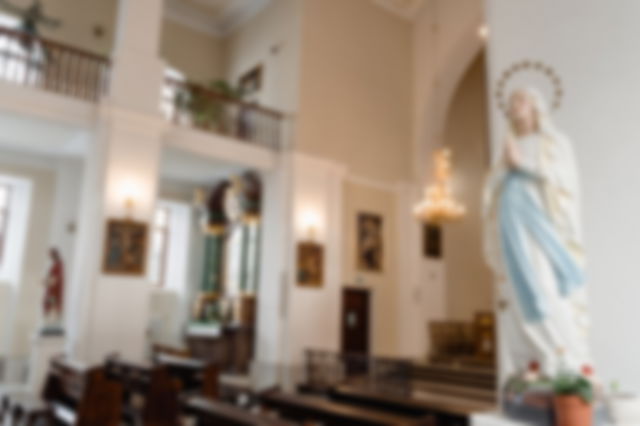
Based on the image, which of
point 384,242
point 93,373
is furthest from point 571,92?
point 384,242

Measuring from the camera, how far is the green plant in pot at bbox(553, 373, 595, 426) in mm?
2584

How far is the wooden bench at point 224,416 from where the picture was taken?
3156 mm

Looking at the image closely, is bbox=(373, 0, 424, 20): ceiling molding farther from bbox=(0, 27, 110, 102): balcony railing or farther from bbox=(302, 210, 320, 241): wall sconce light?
bbox=(0, 27, 110, 102): balcony railing

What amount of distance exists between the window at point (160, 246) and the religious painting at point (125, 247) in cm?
512

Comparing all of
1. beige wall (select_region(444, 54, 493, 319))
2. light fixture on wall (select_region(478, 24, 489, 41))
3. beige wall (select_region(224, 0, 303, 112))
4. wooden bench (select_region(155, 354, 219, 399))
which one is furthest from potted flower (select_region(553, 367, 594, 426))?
beige wall (select_region(444, 54, 493, 319))

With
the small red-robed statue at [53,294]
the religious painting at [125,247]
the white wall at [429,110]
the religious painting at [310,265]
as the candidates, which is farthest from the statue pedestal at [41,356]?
the white wall at [429,110]

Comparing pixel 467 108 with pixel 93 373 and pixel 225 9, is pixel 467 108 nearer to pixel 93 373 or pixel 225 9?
pixel 225 9

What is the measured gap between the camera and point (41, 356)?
324 inches

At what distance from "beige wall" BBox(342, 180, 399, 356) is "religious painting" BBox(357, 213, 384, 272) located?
0.11 meters

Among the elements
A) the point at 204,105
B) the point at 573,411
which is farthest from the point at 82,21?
the point at 573,411

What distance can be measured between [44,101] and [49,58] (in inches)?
31.6

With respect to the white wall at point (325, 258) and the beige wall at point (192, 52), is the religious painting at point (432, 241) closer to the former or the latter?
the white wall at point (325, 258)

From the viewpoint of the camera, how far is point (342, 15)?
40.3 ft

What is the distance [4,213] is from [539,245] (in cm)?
1146
